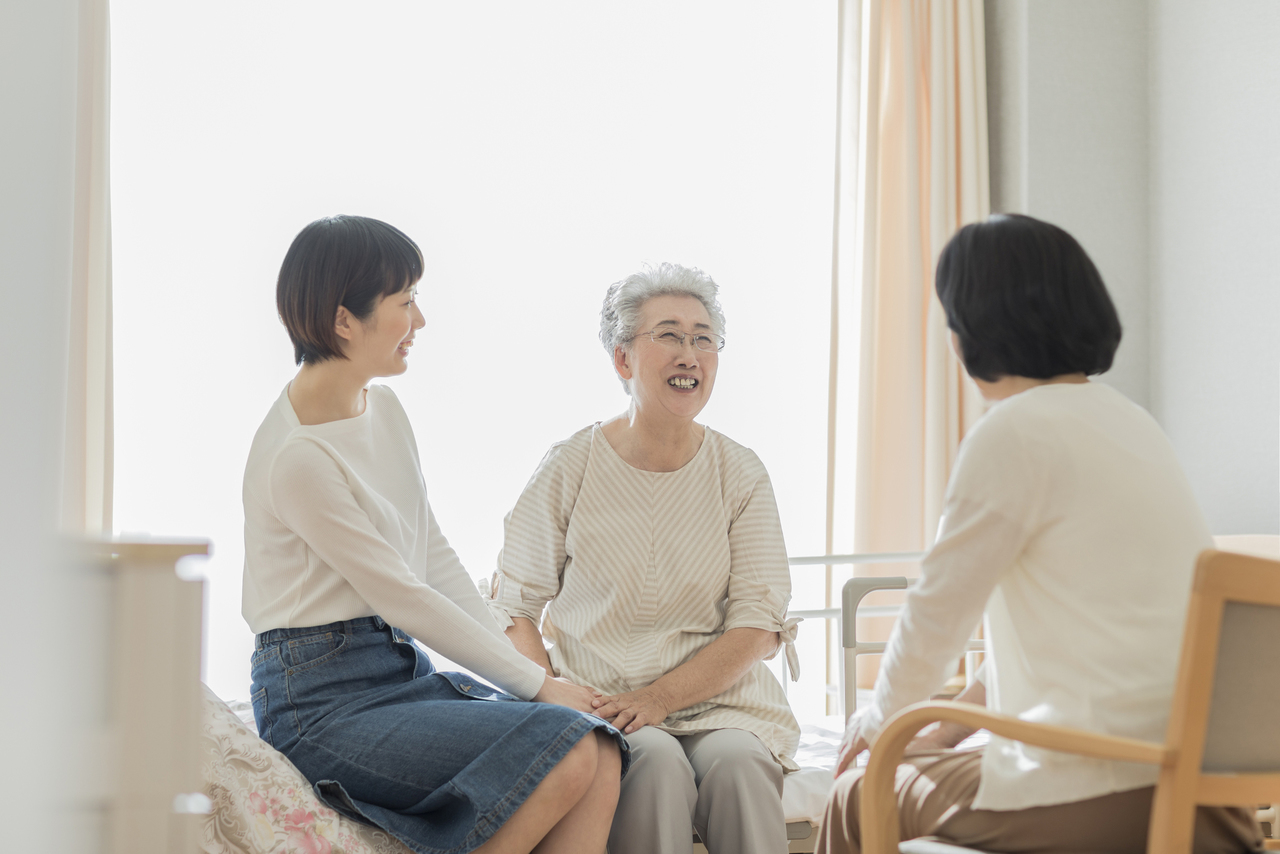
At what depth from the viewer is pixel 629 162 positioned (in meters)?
3.38

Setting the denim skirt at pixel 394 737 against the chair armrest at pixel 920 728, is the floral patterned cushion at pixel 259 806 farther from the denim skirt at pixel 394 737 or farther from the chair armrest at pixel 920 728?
the chair armrest at pixel 920 728

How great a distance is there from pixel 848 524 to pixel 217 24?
2468 millimetres

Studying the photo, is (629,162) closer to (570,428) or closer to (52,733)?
(570,428)

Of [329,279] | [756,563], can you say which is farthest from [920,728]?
[329,279]

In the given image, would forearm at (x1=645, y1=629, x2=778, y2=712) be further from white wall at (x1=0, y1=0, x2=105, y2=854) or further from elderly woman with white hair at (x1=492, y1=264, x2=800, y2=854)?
white wall at (x1=0, y1=0, x2=105, y2=854)

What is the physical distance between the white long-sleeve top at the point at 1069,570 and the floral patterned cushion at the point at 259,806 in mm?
841

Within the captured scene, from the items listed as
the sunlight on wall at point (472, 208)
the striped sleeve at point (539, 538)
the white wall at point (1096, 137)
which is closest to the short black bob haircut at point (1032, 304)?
the striped sleeve at point (539, 538)

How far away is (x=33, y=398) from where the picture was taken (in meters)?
0.47

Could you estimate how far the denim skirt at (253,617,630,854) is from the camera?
4.69 ft

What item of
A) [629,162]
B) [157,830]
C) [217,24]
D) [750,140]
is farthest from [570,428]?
[157,830]

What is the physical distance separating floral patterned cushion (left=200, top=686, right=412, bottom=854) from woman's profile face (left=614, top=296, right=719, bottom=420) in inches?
38.3

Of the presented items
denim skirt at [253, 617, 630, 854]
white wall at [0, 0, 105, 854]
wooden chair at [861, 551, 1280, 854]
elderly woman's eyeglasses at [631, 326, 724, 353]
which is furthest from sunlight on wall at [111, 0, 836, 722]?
white wall at [0, 0, 105, 854]

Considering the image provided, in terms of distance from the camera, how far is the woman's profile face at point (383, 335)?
1.71 meters

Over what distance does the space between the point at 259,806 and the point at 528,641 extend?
71cm
